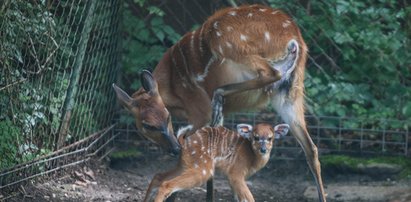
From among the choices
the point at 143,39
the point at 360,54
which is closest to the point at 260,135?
the point at 360,54

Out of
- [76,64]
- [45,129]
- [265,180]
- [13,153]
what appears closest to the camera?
[13,153]

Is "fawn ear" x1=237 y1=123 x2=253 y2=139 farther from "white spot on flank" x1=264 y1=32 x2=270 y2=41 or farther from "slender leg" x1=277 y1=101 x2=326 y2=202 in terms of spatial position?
"white spot on flank" x1=264 y1=32 x2=270 y2=41

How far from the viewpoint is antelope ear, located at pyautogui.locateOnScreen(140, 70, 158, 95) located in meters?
7.59

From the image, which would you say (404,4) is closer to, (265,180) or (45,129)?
(265,180)

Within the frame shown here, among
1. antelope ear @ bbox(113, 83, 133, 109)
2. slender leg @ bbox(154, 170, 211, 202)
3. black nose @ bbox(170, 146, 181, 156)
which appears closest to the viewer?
slender leg @ bbox(154, 170, 211, 202)

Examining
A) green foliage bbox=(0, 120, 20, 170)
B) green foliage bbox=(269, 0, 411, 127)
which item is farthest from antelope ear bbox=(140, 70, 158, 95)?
green foliage bbox=(269, 0, 411, 127)

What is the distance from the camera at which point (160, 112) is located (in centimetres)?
750

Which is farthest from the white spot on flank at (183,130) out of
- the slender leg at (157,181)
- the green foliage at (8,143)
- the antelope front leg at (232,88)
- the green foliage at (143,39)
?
the green foliage at (143,39)

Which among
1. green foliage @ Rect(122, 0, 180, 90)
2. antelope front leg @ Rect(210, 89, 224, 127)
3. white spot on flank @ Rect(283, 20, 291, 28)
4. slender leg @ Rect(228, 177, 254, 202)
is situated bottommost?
slender leg @ Rect(228, 177, 254, 202)

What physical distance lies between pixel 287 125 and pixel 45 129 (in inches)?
79.8

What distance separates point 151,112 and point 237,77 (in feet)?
2.49

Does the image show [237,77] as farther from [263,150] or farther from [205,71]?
[263,150]

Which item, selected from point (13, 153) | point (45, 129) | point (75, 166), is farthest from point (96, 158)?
point (13, 153)

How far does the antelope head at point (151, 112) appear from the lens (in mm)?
7402
